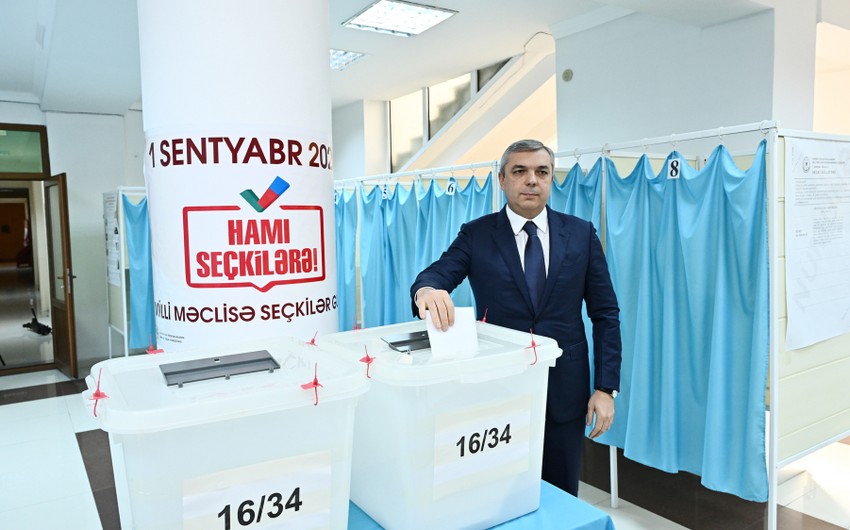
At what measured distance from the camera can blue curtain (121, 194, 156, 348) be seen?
504 cm

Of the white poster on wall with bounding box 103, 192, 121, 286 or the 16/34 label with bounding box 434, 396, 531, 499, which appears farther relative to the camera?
the white poster on wall with bounding box 103, 192, 121, 286

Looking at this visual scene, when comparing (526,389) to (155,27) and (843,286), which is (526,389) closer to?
(155,27)

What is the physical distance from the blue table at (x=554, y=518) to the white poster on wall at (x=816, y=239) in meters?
1.56

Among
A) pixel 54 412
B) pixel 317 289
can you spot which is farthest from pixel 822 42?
pixel 54 412

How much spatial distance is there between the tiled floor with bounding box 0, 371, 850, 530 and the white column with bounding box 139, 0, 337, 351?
2024 mm

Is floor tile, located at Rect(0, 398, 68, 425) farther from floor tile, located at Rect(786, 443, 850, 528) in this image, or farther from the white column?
floor tile, located at Rect(786, 443, 850, 528)

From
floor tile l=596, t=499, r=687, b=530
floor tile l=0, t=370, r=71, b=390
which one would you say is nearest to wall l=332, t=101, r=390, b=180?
floor tile l=0, t=370, r=71, b=390

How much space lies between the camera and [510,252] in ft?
5.68

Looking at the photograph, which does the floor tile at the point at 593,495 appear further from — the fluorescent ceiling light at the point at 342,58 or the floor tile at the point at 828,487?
the fluorescent ceiling light at the point at 342,58

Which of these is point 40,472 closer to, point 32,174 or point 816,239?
point 32,174

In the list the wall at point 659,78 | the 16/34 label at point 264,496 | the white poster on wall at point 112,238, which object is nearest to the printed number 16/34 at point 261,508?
the 16/34 label at point 264,496

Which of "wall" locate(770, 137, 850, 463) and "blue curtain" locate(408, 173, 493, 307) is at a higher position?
"blue curtain" locate(408, 173, 493, 307)

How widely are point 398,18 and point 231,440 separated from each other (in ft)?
14.0

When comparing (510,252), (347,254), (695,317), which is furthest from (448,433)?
(347,254)
